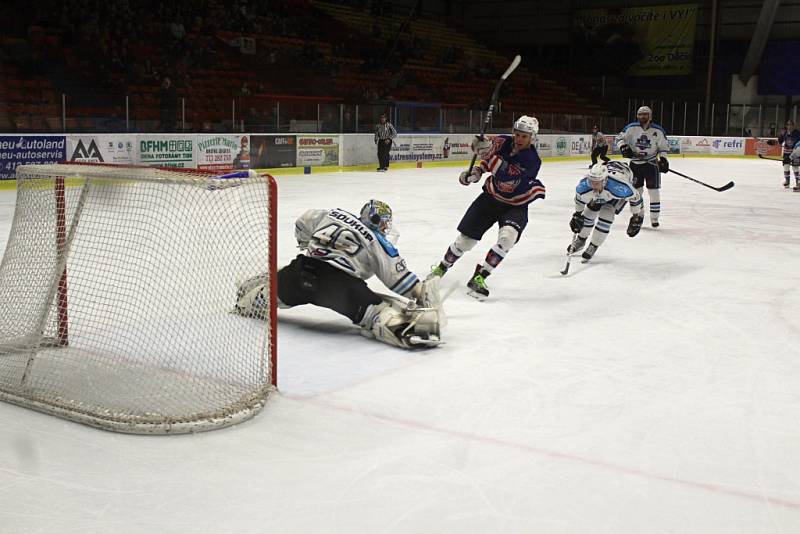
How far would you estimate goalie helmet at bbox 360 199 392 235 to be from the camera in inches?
184

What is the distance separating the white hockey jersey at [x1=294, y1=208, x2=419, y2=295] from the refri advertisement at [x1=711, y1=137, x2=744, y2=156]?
25559 millimetres

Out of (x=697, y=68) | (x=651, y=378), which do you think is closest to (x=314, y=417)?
Answer: (x=651, y=378)

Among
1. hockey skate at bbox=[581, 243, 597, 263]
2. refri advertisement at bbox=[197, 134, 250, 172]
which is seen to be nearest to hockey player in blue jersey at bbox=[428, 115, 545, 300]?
hockey skate at bbox=[581, 243, 597, 263]

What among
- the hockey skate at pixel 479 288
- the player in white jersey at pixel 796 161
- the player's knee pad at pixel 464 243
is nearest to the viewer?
the hockey skate at pixel 479 288

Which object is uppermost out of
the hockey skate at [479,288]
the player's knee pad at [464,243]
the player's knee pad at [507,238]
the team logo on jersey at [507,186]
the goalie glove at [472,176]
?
the goalie glove at [472,176]

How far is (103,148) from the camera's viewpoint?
1381 cm

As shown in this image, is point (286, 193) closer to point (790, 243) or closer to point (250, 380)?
point (790, 243)

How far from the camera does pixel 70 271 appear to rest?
15.5 ft

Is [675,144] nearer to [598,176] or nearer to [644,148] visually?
[644,148]

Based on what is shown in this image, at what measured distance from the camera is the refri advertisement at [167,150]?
47.6ft

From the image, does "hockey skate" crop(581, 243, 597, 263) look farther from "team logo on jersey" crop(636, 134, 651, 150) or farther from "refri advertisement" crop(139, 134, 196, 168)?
"refri advertisement" crop(139, 134, 196, 168)

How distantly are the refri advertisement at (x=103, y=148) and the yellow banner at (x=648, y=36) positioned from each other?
74.7ft

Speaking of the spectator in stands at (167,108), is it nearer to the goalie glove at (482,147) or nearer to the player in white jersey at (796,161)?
the goalie glove at (482,147)

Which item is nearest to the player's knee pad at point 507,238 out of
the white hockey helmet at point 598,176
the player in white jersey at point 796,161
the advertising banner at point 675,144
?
the white hockey helmet at point 598,176
